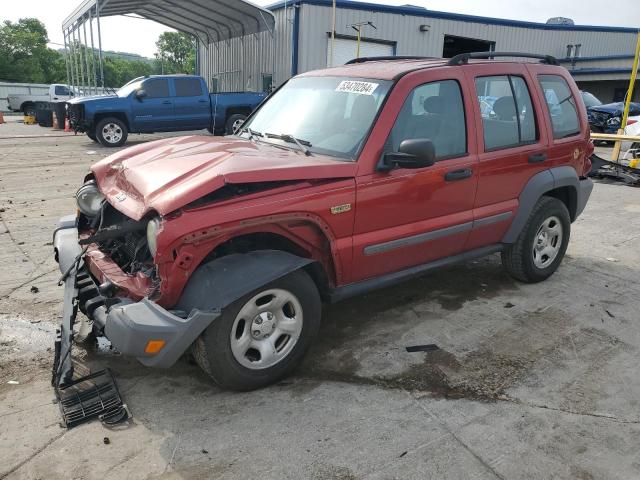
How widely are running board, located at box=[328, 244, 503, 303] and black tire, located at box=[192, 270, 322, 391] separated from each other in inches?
10.4

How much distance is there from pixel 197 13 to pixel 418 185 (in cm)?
1897

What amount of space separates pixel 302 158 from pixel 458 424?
1.85 meters

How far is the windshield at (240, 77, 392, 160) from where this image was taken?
3516mm

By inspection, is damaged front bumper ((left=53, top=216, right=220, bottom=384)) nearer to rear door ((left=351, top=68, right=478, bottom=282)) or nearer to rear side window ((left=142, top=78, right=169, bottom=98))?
rear door ((left=351, top=68, right=478, bottom=282))

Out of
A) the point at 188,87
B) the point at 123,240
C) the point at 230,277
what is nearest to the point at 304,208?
the point at 230,277

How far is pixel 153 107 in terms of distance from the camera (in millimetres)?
14664

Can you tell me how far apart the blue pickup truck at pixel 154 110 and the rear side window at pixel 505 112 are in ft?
40.0

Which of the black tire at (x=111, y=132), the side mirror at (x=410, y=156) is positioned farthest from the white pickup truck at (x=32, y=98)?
the side mirror at (x=410, y=156)

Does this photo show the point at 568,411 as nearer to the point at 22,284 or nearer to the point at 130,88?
the point at 22,284

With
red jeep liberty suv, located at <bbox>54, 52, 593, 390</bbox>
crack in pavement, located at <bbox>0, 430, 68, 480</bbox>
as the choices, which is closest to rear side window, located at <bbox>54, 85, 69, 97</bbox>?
red jeep liberty suv, located at <bbox>54, 52, 593, 390</bbox>

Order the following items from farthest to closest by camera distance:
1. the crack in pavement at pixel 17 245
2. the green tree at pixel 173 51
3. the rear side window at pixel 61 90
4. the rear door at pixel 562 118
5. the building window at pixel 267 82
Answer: the green tree at pixel 173 51 → the rear side window at pixel 61 90 → the building window at pixel 267 82 → the crack in pavement at pixel 17 245 → the rear door at pixel 562 118

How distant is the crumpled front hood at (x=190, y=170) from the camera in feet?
9.21

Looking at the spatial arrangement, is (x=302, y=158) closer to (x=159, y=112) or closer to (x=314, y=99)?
(x=314, y=99)

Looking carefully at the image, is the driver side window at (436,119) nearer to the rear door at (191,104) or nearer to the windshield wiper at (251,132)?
the windshield wiper at (251,132)
